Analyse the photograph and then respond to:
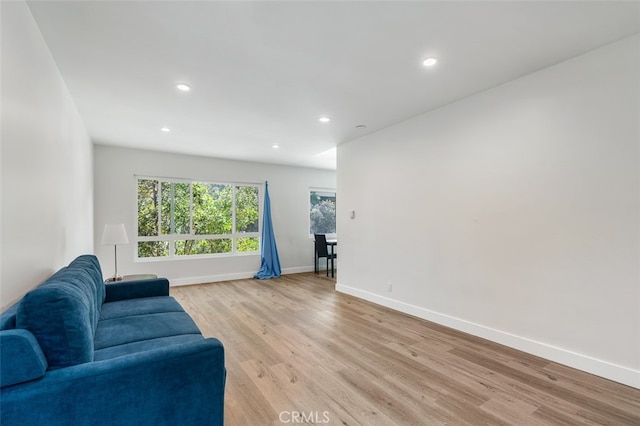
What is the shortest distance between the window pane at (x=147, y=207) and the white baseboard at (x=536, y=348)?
14.5ft

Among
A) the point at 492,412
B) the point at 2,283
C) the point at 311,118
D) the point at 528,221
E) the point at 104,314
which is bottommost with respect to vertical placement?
the point at 492,412

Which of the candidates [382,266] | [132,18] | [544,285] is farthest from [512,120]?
[132,18]

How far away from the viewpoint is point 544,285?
2.62 meters

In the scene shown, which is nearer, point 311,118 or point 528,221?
point 528,221

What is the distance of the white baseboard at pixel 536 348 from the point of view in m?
2.22

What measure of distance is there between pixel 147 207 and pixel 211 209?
114 cm

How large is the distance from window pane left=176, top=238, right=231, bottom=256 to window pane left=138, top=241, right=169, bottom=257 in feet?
0.72

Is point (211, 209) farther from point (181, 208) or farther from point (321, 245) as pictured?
point (321, 245)

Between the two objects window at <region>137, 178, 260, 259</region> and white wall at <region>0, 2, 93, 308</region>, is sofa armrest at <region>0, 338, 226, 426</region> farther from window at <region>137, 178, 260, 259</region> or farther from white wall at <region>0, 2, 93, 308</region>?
window at <region>137, 178, 260, 259</region>

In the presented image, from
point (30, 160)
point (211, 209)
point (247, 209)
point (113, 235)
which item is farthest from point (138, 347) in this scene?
point (247, 209)

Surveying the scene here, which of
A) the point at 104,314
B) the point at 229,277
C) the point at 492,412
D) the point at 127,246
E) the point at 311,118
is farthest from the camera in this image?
A: the point at 229,277

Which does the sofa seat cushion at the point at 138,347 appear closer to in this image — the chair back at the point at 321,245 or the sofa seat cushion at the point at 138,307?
the sofa seat cushion at the point at 138,307

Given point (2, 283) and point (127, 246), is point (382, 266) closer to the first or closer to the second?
point (2, 283)

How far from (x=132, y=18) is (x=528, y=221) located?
3.51 m
